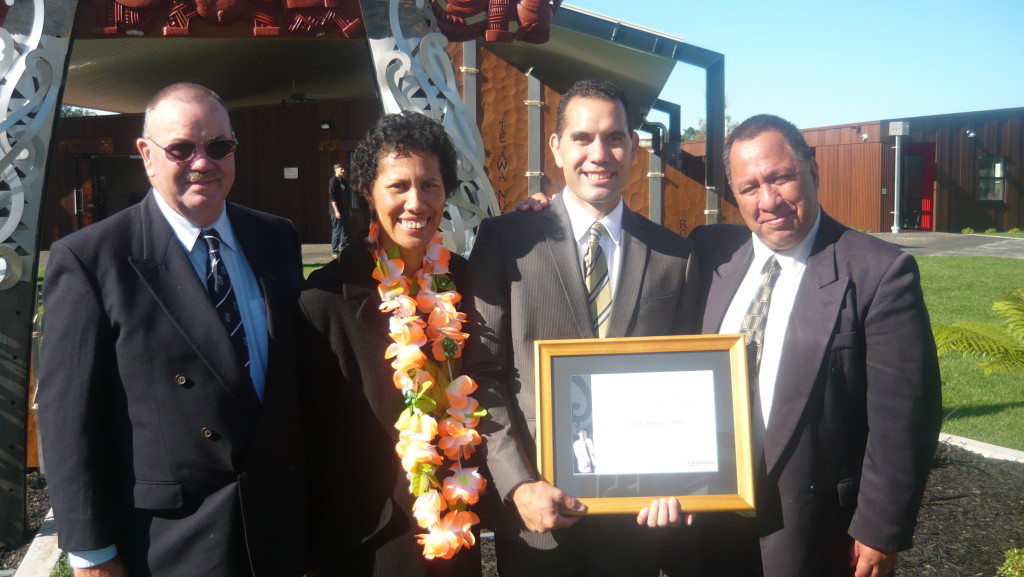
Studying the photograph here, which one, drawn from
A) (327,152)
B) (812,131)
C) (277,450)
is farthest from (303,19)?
(812,131)

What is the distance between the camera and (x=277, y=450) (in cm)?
253

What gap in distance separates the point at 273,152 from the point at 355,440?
16903 mm

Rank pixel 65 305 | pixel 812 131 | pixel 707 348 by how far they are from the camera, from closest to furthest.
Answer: pixel 65 305
pixel 707 348
pixel 812 131

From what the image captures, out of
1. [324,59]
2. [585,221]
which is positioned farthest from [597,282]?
[324,59]

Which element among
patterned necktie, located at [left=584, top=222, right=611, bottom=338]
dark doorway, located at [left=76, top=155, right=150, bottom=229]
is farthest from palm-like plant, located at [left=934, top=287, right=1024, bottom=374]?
dark doorway, located at [left=76, top=155, right=150, bottom=229]

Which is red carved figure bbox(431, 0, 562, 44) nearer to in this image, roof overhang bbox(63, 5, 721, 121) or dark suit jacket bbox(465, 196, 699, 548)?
dark suit jacket bbox(465, 196, 699, 548)

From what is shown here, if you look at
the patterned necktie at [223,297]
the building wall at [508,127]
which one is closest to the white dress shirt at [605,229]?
the patterned necktie at [223,297]

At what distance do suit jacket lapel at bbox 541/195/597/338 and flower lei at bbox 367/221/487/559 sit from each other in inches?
14.3

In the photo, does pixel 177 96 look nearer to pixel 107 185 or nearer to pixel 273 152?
pixel 273 152

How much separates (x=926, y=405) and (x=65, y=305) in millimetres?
2533

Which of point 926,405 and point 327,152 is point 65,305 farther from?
point 327,152

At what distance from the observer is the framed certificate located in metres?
2.46

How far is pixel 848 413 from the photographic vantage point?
2.52 meters

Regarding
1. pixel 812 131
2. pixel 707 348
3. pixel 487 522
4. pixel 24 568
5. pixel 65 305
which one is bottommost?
pixel 24 568
